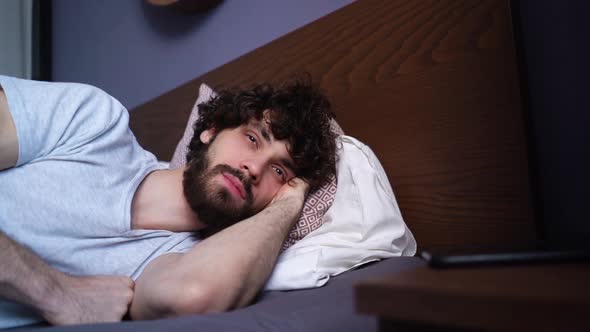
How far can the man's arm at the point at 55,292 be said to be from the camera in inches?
25.6

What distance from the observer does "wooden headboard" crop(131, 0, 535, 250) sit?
77 cm

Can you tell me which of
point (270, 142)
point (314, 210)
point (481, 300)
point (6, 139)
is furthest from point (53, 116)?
point (481, 300)

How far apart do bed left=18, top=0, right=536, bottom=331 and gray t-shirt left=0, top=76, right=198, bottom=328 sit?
1.04ft

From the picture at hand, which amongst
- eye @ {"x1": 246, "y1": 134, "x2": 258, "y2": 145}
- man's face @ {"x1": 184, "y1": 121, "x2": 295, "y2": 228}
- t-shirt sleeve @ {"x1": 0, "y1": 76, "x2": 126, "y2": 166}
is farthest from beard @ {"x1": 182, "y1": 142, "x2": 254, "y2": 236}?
t-shirt sleeve @ {"x1": 0, "y1": 76, "x2": 126, "y2": 166}

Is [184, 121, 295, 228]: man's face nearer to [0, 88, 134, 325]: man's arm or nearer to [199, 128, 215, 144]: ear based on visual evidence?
[199, 128, 215, 144]: ear

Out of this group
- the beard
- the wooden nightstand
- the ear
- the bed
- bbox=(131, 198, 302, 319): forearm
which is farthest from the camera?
the ear

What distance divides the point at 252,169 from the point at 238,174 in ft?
0.11

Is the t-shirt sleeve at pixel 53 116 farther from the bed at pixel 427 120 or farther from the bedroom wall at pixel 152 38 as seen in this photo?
the bedroom wall at pixel 152 38

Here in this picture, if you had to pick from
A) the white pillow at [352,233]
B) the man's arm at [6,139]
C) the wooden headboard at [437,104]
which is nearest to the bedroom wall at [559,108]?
the wooden headboard at [437,104]

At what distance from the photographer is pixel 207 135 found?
3.84ft

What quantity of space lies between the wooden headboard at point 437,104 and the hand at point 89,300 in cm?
62

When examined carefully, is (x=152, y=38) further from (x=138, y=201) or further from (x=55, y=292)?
(x=55, y=292)

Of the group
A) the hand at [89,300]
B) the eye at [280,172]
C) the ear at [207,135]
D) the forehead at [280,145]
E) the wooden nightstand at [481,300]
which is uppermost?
the ear at [207,135]

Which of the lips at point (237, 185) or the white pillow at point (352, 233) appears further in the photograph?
the lips at point (237, 185)
